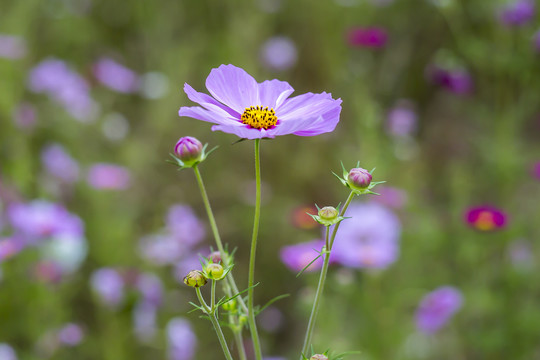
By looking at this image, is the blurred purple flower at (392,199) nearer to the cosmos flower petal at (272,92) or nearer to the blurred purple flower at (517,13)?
the blurred purple flower at (517,13)

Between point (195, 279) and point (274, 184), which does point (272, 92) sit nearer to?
point (195, 279)

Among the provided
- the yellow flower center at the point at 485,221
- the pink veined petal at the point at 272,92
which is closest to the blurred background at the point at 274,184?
the yellow flower center at the point at 485,221

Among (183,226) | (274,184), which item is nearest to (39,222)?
(183,226)

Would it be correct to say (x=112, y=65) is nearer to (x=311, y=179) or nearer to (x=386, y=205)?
(x=311, y=179)

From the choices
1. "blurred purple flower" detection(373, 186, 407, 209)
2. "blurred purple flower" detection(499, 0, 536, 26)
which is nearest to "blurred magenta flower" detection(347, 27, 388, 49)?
"blurred purple flower" detection(499, 0, 536, 26)

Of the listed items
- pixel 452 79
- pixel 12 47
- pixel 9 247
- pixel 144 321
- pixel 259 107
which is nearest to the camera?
pixel 259 107

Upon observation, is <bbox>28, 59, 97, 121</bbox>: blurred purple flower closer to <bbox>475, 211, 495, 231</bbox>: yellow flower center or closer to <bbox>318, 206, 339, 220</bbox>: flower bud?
<bbox>475, 211, 495, 231</bbox>: yellow flower center
